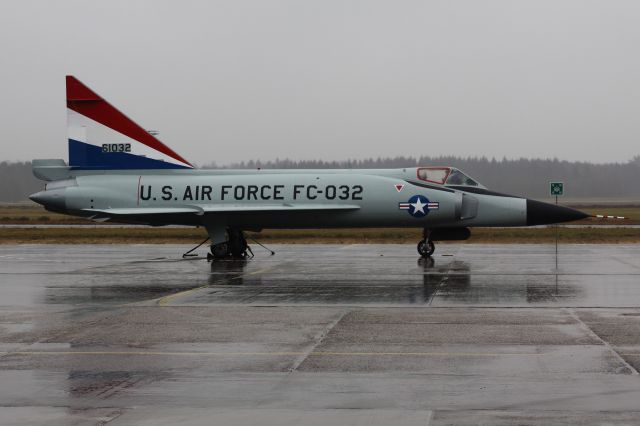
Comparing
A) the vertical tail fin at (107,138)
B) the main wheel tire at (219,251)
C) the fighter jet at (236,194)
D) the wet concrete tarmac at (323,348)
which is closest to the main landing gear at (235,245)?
the fighter jet at (236,194)

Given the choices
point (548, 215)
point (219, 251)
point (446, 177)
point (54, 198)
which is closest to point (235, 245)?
point (219, 251)

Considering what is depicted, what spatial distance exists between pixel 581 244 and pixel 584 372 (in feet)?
76.5

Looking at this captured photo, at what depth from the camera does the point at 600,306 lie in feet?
43.4

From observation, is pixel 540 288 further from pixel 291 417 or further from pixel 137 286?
pixel 291 417

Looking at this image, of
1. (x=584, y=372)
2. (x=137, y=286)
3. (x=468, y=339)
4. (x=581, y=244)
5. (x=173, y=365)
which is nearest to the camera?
(x=584, y=372)

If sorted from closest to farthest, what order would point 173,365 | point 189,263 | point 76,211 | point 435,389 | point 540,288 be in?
point 435,389, point 173,365, point 540,288, point 189,263, point 76,211

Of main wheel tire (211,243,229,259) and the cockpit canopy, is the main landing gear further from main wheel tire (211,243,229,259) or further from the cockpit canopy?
the cockpit canopy

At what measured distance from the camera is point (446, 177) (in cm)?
2372

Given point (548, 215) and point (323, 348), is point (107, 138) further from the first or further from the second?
point (323, 348)

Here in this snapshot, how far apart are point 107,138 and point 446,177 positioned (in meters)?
10.8

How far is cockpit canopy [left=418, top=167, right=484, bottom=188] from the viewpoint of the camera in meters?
23.7

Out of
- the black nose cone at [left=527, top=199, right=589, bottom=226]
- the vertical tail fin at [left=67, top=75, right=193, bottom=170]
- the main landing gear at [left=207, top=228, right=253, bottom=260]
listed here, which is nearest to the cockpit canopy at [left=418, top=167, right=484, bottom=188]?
the black nose cone at [left=527, top=199, right=589, bottom=226]

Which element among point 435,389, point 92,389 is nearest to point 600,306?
point 435,389

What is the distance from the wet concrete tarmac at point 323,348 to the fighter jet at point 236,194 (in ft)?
14.3
